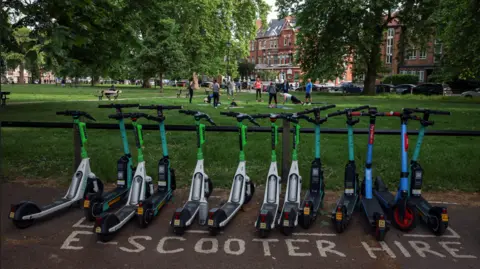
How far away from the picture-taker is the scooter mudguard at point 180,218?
16.4 feet

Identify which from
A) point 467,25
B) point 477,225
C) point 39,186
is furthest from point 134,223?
point 467,25

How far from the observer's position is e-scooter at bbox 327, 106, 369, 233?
517 centimetres

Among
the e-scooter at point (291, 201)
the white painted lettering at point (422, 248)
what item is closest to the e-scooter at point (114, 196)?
the e-scooter at point (291, 201)

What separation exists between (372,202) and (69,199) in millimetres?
3979

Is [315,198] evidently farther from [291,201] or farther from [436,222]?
[436,222]

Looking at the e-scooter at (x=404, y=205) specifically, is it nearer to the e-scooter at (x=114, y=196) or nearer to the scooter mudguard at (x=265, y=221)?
the scooter mudguard at (x=265, y=221)

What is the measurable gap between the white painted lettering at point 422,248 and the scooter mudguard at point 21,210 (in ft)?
14.6

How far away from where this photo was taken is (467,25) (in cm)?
2448

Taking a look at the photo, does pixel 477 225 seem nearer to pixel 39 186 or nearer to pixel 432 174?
pixel 432 174

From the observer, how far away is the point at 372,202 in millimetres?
5605

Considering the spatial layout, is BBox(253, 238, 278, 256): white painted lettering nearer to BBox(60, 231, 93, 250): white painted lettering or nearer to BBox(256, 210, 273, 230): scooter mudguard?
BBox(256, 210, 273, 230): scooter mudguard

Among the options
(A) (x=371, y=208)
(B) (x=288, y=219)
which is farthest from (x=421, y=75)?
(B) (x=288, y=219)

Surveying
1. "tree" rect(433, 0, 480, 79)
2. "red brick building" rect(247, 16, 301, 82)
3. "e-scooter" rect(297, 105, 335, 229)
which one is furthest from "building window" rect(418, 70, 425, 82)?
"e-scooter" rect(297, 105, 335, 229)

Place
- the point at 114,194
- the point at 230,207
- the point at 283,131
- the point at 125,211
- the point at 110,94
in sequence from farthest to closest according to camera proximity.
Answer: the point at 110,94
the point at 283,131
the point at 114,194
the point at 230,207
the point at 125,211
